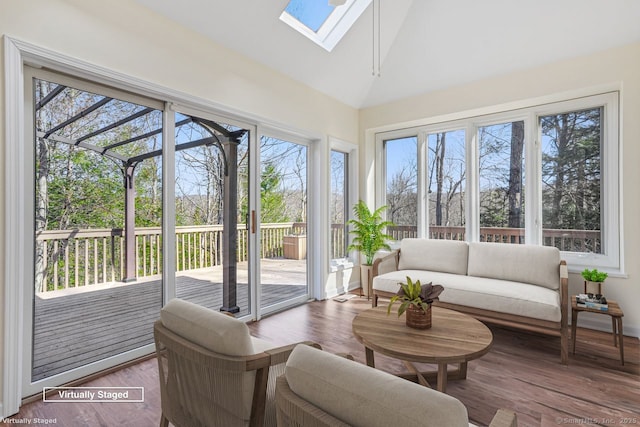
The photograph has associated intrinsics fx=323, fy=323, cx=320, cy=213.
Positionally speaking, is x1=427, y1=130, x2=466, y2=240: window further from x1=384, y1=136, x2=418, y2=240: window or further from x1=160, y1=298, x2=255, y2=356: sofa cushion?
x1=160, y1=298, x2=255, y2=356: sofa cushion

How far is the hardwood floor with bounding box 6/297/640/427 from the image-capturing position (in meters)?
1.92

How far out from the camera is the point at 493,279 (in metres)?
3.44

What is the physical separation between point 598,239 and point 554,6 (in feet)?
7.98

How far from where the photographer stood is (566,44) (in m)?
3.33

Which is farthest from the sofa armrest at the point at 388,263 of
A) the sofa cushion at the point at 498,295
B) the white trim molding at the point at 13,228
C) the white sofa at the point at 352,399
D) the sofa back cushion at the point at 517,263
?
the white trim molding at the point at 13,228

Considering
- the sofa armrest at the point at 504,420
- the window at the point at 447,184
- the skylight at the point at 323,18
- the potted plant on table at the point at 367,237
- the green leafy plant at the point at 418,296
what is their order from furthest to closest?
1. the potted plant on table at the point at 367,237
2. the window at the point at 447,184
3. the skylight at the point at 323,18
4. the green leafy plant at the point at 418,296
5. the sofa armrest at the point at 504,420

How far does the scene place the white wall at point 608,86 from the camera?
3.10 metres

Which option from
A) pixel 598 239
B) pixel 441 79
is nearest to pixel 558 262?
pixel 598 239

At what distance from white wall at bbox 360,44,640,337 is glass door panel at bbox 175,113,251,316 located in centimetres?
285

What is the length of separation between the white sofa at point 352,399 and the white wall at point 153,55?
202 centimetres

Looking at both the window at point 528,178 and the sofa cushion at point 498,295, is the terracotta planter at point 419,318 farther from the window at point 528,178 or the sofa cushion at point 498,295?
the window at point 528,178

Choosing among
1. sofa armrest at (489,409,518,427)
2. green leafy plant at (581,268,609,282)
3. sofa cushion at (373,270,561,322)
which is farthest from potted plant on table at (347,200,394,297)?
sofa armrest at (489,409,518,427)

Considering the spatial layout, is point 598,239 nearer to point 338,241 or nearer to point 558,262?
point 558,262

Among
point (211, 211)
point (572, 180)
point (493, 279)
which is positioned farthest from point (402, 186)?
point (211, 211)
